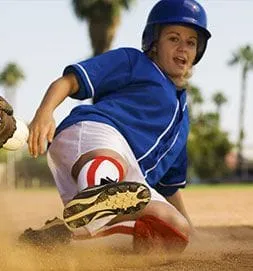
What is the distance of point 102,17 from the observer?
74.1 ft

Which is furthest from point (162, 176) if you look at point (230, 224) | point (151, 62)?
point (230, 224)

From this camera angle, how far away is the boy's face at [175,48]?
13.4 feet

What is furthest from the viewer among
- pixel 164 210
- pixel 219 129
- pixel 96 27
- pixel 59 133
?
pixel 219 129

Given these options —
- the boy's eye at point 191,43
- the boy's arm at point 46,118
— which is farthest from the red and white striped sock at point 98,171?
the boy's eye at point 191,43

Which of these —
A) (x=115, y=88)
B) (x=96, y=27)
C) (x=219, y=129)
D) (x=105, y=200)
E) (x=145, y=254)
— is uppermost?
(x=115, y=88)

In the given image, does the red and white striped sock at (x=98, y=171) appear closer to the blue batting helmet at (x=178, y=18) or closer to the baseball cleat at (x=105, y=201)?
the baseball cleat at (x=105, y=201)

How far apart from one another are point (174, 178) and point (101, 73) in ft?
3.03

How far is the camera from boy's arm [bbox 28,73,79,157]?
3416 millimetres

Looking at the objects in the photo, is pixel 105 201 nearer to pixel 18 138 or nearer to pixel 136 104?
pixel 18 138

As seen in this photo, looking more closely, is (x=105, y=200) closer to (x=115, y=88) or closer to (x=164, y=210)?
(x=164, y=210)

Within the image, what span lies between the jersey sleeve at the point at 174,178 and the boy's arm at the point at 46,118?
0.98 meters

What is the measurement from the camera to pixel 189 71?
4215 millimetres

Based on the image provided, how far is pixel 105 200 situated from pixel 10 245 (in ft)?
2.83

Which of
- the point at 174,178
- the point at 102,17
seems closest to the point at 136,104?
the point at 174,178
